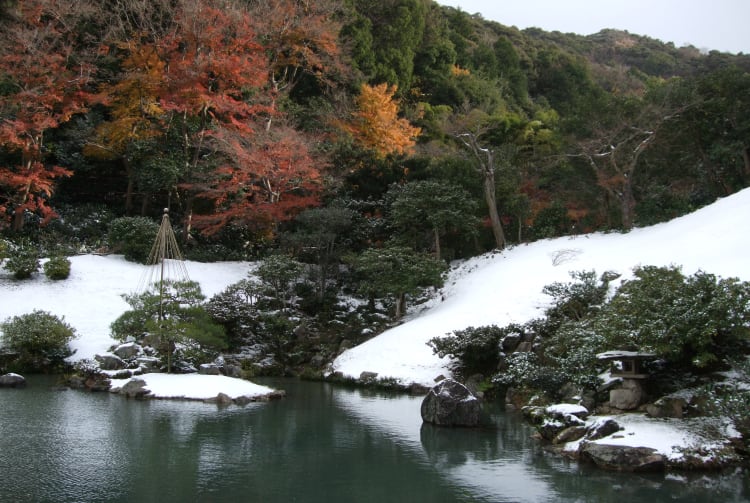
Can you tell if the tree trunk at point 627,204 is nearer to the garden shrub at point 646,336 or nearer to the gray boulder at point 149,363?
the garden shrub at point 646,336

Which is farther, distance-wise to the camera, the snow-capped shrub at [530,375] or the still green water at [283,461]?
the snow-capped shrub at [530,375]

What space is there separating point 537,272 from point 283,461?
38.9 ft

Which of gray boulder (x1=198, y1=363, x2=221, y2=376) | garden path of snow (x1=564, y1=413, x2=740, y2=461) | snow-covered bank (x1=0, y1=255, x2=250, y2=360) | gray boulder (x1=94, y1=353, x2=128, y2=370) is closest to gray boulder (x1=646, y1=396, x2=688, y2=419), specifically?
garden path of snow (x1=564, y1=413, x2=740, y2=461)

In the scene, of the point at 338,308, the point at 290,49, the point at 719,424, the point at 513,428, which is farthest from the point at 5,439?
the point at 290,49

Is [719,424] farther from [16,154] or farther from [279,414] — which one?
[16,154]

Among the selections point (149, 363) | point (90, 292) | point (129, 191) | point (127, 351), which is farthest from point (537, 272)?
point (129, 191)

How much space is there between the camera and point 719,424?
26.4 ft

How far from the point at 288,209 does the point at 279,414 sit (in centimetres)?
1193

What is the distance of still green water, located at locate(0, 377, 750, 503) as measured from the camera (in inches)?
255

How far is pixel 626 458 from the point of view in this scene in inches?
302

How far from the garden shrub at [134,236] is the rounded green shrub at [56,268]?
7.28ft

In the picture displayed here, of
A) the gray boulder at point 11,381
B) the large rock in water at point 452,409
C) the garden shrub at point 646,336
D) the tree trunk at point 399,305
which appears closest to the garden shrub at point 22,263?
the gray boulder at point 11,381

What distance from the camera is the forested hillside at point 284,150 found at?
19.6m

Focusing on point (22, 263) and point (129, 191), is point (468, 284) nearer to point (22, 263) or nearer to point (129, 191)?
point (22, 263)
